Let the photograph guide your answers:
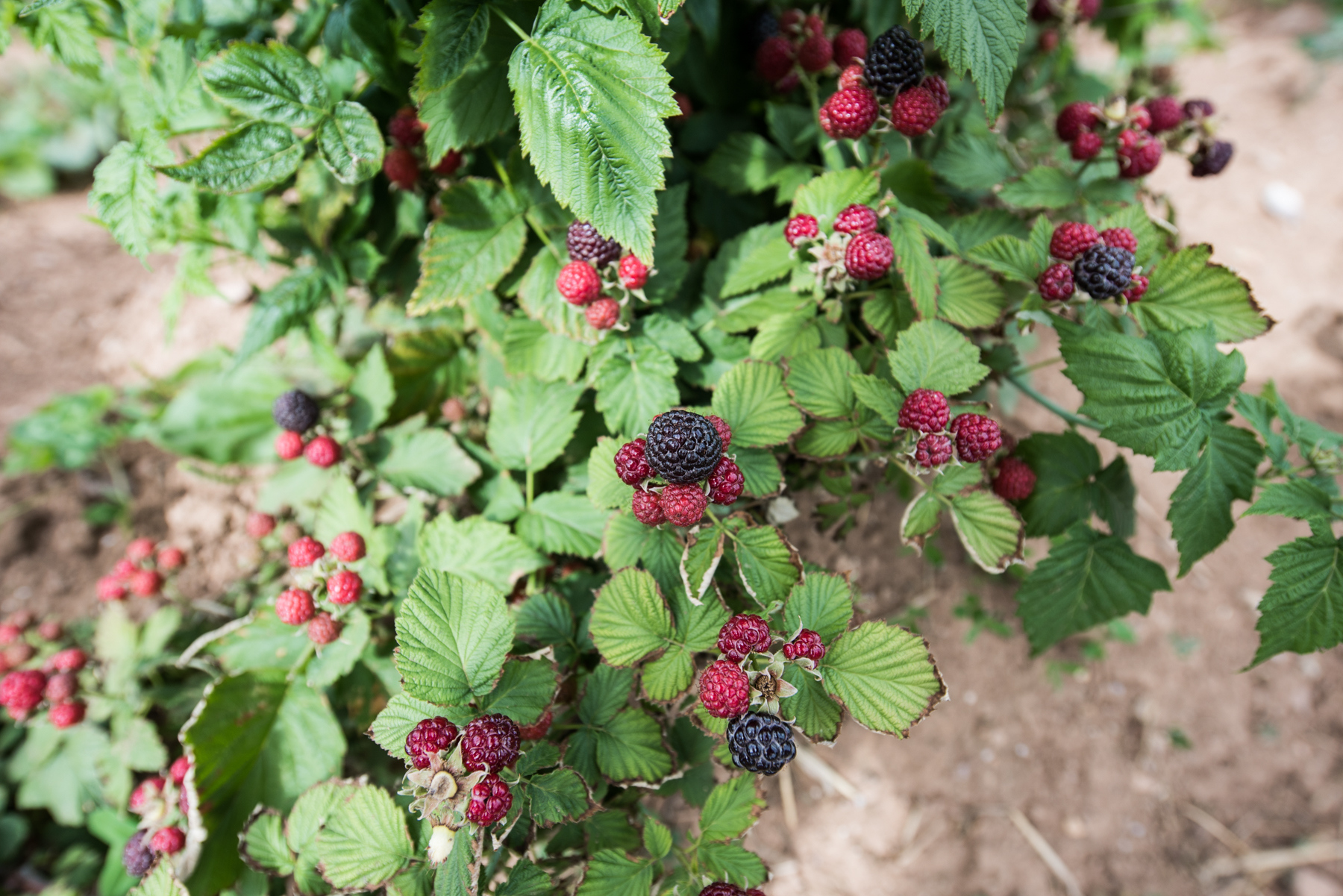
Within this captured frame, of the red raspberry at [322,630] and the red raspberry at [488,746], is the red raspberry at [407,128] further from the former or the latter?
the red raspberry at [488,746]

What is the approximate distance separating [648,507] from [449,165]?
1.03 m

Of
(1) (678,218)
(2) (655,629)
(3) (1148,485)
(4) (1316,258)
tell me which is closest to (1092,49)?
(4) (1316,258)

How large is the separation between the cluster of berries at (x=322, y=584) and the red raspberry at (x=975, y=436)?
121cm

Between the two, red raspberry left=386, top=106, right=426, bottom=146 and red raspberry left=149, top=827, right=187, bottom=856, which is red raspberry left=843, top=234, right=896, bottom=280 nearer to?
red raspberry left=386, top=106, right=426, bottom=146

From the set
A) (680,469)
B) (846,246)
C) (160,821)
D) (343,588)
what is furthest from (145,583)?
(846,246)

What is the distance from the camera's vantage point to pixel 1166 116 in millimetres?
1633

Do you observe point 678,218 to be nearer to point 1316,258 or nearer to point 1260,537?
point 1260,537

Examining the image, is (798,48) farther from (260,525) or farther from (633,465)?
(260,525)

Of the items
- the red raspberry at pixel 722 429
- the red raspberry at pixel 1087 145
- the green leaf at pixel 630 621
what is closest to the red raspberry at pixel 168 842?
the green leaf at pixel 630 621

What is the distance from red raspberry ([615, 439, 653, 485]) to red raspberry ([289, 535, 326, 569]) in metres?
0.77

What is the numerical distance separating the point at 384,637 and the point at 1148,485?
256 cm

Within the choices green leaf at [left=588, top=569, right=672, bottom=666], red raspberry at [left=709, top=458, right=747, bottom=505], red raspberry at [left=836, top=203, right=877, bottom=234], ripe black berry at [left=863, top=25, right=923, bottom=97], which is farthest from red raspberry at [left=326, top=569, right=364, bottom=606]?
ripe black berry at [left=863, top=25, right=923, bottom=97]

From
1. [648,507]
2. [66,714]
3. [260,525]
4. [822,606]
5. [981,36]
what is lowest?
[66,714]

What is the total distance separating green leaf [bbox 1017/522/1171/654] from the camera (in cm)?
148
